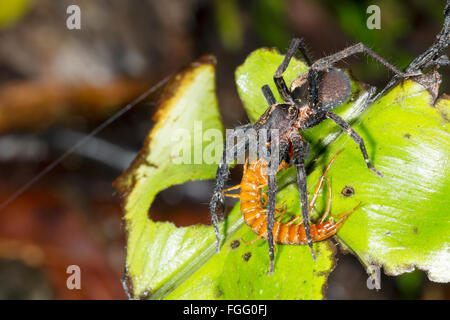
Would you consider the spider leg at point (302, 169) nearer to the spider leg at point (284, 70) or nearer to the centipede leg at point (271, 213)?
the centipede leg at point (271, 213)

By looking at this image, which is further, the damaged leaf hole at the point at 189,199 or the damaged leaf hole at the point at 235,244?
the damaged leaf hole at the point at 189,199

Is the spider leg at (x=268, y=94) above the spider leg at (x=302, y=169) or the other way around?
above

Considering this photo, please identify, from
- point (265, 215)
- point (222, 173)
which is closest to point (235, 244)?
point (265, 215)

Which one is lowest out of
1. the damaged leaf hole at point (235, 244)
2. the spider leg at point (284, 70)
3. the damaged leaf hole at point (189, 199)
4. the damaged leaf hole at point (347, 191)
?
the damaged leaf hole at point (235, 244)

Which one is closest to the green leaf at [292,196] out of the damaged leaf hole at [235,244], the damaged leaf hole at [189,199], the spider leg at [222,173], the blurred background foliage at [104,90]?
the damaged leaf hole at [235,244]

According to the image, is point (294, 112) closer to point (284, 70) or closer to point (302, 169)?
point (284, 70)
